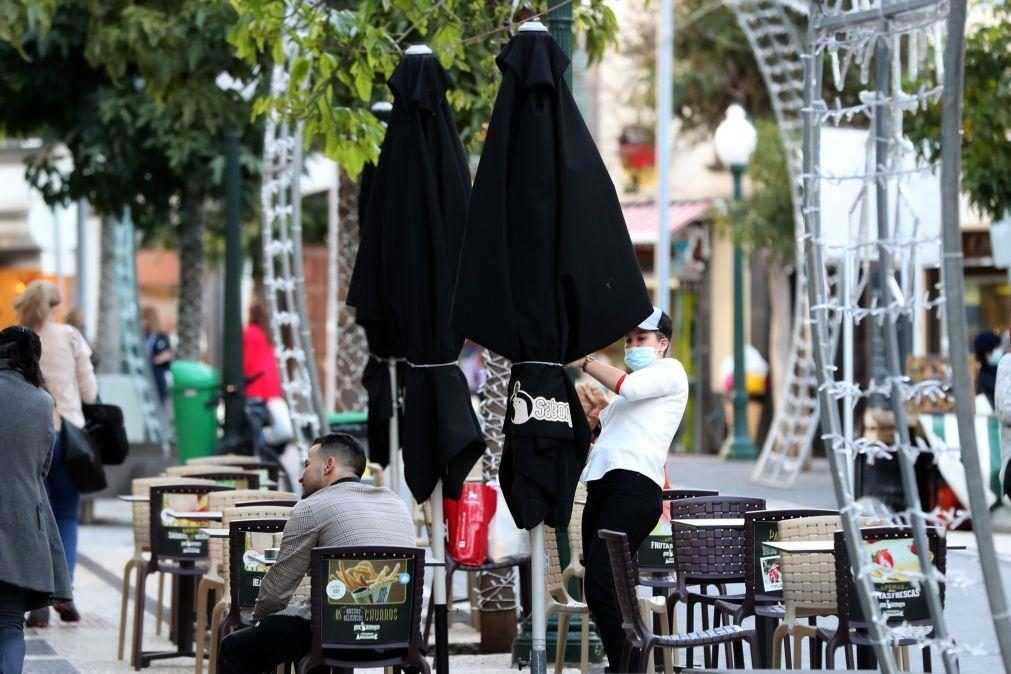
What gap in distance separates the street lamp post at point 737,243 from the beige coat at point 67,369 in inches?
542

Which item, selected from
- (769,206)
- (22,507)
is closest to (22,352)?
(22,507)

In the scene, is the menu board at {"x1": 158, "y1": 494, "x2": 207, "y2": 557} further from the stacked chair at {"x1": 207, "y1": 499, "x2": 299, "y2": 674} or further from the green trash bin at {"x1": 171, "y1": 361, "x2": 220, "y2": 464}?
the green trash bin at {"x1": 171, "y1": 361, "x2": 220, "y2": 464}

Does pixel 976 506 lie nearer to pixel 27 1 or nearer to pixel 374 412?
pixel 374 412

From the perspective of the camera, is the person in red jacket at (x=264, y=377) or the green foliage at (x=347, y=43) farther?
the person in red jacket at (x=264, y=377)

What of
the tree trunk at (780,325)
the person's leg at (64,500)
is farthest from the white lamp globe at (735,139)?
the person's leg at (64,500)

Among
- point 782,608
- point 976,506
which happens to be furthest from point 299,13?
point 976,506

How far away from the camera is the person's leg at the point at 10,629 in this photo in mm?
7902

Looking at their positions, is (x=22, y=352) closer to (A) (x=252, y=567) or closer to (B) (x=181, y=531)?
Answer: (A) (x=252, y=567)

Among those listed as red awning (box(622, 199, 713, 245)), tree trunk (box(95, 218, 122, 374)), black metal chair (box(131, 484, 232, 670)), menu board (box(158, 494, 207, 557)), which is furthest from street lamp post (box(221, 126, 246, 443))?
red awning (box(622, 199, 713, 245))

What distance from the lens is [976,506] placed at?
4.95 meters

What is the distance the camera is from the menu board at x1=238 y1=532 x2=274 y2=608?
818 cm

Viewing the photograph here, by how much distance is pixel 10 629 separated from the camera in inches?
312

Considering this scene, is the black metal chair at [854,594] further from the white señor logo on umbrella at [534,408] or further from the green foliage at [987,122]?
the green foliage at [987,122]

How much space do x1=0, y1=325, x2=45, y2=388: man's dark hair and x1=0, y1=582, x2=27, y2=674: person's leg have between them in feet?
2.95
